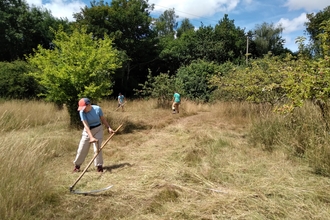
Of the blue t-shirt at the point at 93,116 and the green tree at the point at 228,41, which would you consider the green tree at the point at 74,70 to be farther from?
the green tree at the point at 228,41

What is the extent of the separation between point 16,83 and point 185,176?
1204 cm

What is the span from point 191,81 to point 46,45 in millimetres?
15668

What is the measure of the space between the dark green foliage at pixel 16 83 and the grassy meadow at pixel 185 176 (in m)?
7.14

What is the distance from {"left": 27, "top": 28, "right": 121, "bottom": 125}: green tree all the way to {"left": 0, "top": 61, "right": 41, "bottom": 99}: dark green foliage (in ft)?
18.2

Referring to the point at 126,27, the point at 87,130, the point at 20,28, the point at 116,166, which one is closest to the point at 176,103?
the point at 116,166

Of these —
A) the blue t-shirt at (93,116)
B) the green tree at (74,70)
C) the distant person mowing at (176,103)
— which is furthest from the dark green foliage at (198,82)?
the blue t-shirt at (93,116)

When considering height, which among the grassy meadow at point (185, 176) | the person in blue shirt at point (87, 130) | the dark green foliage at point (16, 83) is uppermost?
the dark green foliage at point (16, 83)

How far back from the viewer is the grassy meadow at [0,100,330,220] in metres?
3.26

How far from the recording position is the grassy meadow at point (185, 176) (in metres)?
3.26

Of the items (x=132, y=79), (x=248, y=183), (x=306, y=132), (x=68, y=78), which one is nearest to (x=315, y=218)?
(x=248, y=183)

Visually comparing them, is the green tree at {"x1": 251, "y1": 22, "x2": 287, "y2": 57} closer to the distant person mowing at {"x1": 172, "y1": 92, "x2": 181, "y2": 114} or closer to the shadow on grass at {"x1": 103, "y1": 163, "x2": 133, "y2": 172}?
the distant person mowing at {"x1": 172, "y1": 92, "x2": 181, "y2": 114}

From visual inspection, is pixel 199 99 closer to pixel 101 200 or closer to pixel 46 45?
pixel 101 200

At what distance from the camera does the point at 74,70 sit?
25.3 feet

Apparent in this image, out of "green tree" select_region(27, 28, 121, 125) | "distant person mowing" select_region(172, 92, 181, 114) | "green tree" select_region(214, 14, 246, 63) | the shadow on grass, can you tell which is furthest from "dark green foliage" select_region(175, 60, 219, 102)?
the shadow on grass
